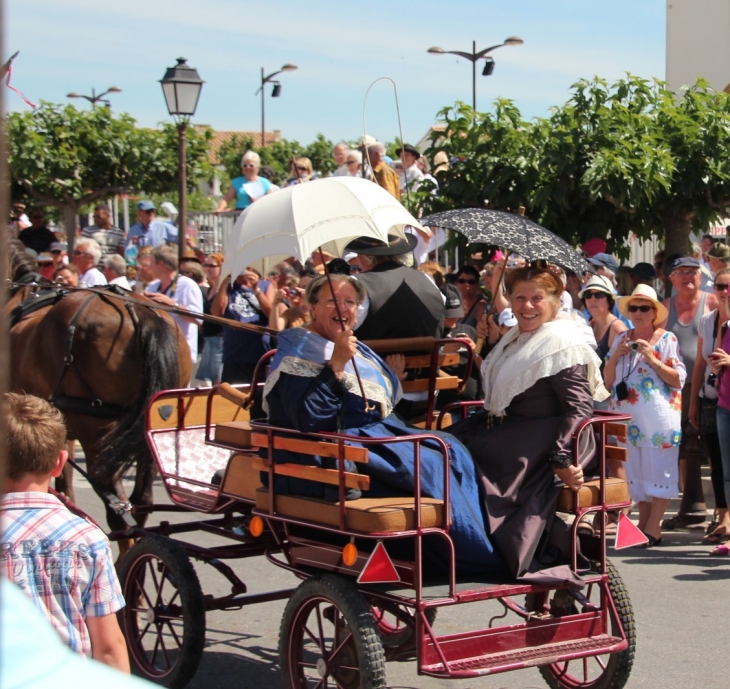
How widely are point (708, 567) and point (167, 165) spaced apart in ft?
42.7

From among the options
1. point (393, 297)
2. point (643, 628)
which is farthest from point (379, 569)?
point (643, 628)

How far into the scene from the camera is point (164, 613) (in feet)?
16.4

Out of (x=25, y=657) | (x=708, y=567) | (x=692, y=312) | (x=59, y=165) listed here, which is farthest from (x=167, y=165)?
(x=25, y=657)

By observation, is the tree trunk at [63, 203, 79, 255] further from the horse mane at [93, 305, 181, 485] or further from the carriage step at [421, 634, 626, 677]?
the carriage step at [421, 634, 626, 677]

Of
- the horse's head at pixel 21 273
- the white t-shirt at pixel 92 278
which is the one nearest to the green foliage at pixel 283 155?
the white t-shirt at pixel 92 278

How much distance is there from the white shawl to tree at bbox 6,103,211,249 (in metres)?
13.8

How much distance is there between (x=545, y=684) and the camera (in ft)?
16.6

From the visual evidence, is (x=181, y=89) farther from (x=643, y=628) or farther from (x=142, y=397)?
(x=643, y=628)

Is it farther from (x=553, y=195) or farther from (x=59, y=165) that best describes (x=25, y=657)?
(x=59, y=165)

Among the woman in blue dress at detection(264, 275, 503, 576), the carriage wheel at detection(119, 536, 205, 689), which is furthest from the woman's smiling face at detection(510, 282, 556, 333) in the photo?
the carriage wheel at detection(119, 536, 205, 689)

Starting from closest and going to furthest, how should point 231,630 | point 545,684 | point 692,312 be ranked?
point 545,684, point 231,630, point 692,312

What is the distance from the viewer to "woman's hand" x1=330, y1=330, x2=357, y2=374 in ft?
14.0

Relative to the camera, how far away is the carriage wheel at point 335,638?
392 centimetres

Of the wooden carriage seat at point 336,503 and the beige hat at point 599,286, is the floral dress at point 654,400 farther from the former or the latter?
Result: the wooden carriage seat at point 336,503
